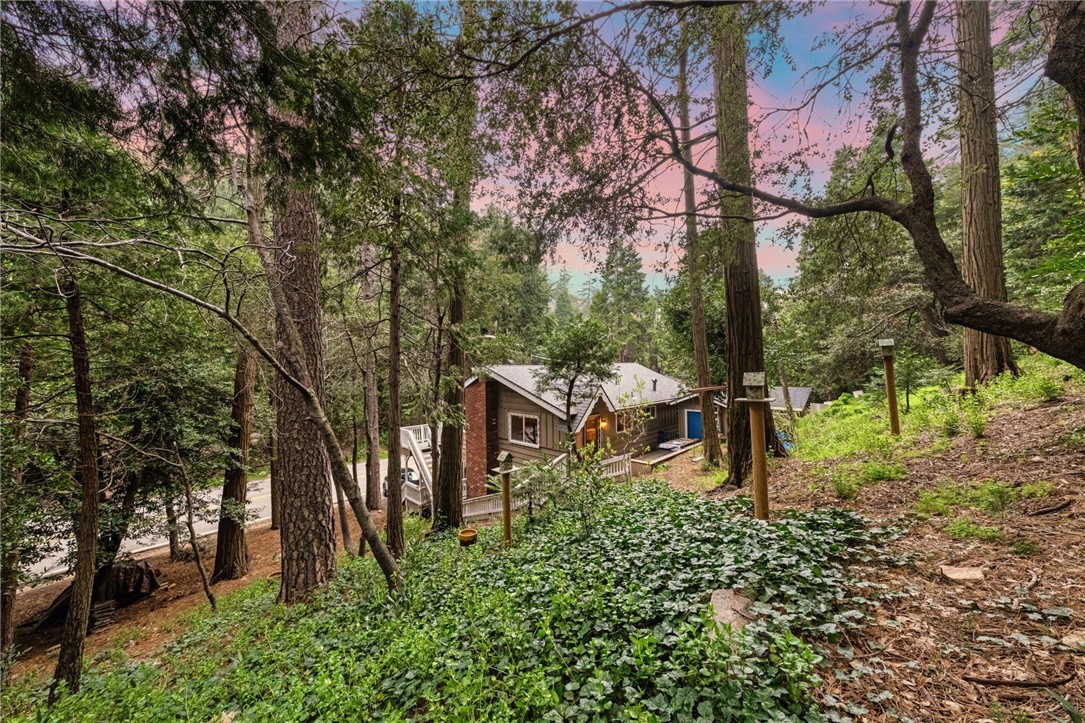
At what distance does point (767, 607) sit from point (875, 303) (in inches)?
493

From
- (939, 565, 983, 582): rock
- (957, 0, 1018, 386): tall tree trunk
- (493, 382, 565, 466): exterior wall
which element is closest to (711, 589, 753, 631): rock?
(939, 565, 983, 582): rock

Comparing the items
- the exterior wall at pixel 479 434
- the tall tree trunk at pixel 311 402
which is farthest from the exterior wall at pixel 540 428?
the tall tree trunk at pixel 311 402

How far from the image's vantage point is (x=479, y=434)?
44.1 ft

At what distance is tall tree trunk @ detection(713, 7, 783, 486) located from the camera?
13.1 ft

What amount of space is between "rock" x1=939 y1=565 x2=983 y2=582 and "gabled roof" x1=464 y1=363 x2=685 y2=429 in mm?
8302

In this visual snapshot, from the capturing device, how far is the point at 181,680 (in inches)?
124

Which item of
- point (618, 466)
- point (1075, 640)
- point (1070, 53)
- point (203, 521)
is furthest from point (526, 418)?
point (1070, 53)

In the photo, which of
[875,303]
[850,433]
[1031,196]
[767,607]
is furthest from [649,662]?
[1031,196]

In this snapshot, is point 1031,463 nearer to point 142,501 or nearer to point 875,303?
point 875,303

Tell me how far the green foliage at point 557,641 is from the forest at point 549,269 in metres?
0.03

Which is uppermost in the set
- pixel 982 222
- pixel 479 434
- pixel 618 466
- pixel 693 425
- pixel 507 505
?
pixel 982 222

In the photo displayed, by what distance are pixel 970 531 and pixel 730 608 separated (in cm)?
186

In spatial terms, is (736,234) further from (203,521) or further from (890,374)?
(203,521)

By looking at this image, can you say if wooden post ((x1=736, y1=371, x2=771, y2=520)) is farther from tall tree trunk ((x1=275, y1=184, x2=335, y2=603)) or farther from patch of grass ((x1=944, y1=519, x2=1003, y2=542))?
tall tree trunk ((x1=275, y1=184, x2=335, y2=603))
